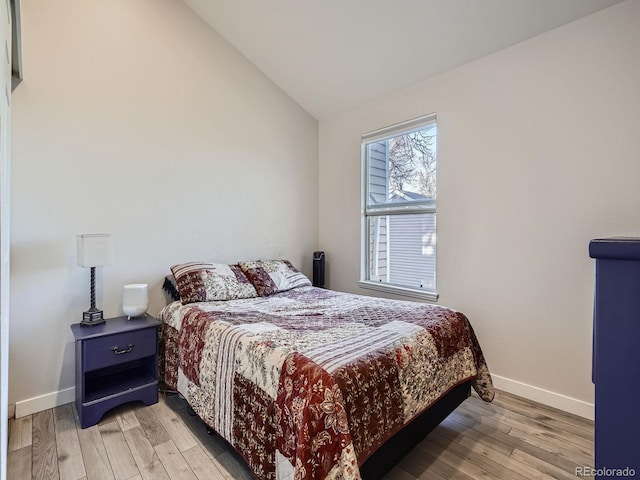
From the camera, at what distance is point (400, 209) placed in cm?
318

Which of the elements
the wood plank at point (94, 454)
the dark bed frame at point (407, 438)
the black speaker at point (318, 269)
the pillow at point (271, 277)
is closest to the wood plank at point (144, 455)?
the wood plank at point (94, 454)

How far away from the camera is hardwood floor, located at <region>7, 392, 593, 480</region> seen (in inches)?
63.8

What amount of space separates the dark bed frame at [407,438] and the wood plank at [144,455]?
1.01m

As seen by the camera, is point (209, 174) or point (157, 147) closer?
point (157, 147)

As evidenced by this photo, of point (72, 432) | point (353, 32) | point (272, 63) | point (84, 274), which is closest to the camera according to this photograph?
point (72, 432)

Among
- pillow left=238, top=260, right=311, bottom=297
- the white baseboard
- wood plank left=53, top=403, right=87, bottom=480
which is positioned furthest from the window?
wood plank left=53, top=403, right=87, bottom=480

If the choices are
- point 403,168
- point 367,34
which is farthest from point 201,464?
point 367,34

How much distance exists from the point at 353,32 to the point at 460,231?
1.86m

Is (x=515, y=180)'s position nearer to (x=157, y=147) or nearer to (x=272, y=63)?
(x=272, y=63)

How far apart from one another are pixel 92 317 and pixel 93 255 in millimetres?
451

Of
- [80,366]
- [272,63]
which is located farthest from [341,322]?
[272,63]

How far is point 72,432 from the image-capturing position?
1948 mm

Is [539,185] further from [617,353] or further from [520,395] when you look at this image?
[617,353]

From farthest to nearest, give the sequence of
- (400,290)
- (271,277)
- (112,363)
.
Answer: (400,290) < (271,277) < (112,363)
